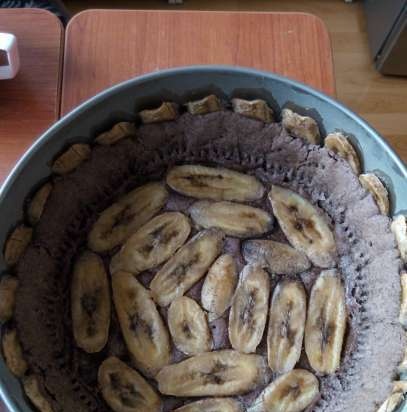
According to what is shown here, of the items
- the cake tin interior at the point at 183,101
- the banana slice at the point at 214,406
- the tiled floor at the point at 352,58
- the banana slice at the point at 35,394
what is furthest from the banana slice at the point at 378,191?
the tiled floor at the point at 352,58

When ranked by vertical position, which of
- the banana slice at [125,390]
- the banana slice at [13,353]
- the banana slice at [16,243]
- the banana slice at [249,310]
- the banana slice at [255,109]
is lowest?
the banana slice at [125,390]

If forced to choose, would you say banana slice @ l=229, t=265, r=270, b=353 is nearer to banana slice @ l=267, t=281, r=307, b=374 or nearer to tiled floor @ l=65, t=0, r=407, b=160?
banana slice @ l=267, t=281, r=307, b=374

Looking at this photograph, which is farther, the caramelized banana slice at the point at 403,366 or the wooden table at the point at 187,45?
the wooden table at the point at 187,45

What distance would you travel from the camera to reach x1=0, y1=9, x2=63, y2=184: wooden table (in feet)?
2.03

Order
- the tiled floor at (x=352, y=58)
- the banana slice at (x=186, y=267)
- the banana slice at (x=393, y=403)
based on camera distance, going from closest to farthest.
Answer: the banana slice at (x=393, y=403), the banana slice at (x=186, y=267), the tiled floor at (x=352, y=58)

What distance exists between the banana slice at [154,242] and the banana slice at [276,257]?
6cm

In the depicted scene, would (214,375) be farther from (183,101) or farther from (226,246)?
(183,101)

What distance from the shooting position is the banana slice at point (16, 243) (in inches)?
20.8

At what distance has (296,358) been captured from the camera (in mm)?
582

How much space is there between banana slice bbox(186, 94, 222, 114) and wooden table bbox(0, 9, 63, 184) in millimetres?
139

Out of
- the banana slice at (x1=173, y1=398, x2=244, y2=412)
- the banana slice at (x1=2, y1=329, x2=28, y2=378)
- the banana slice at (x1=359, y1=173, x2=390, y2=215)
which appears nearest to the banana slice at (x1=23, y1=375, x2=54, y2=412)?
the banana slice at (x1=2, y1=329, x2=28, y2=378)

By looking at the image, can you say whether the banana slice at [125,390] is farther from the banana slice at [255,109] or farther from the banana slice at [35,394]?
the banana slice at [255,109]

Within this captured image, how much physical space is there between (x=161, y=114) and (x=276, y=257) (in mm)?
171

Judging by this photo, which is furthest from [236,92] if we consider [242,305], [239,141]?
[242,305]
